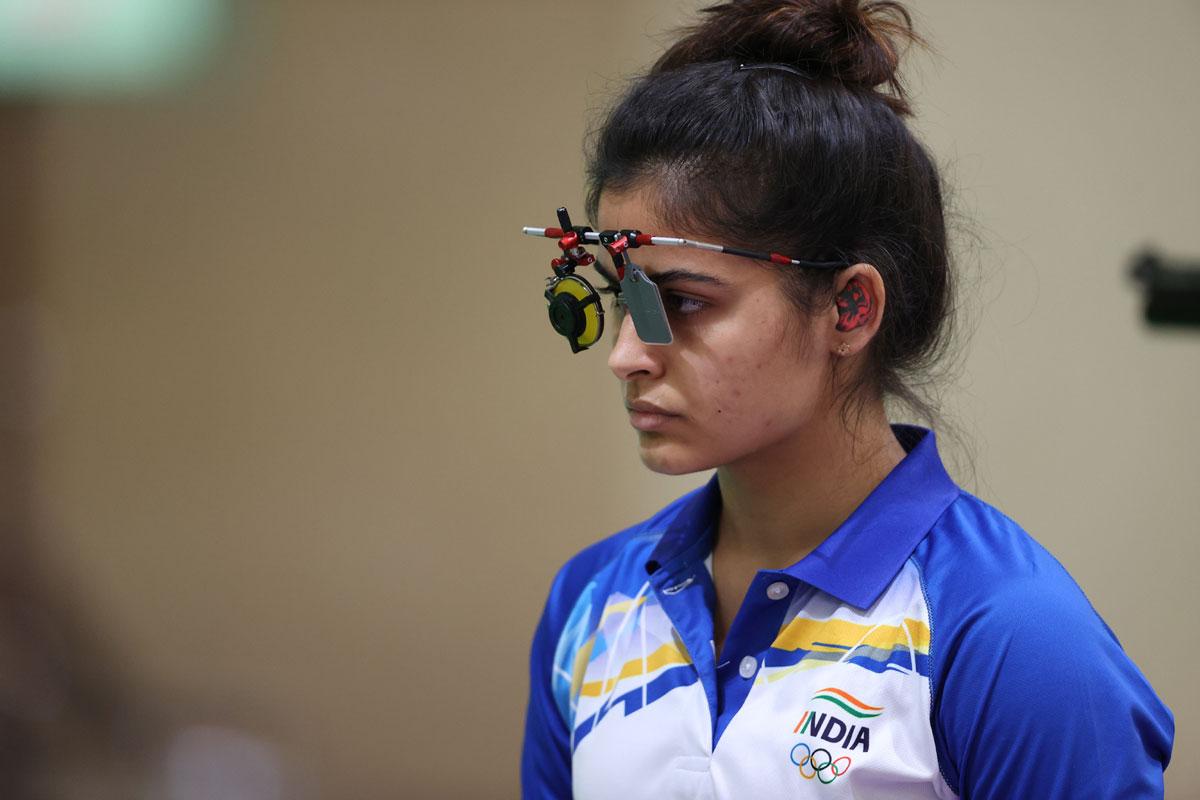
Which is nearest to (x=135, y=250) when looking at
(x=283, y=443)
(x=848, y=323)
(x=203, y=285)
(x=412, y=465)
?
(x=203, y=285)

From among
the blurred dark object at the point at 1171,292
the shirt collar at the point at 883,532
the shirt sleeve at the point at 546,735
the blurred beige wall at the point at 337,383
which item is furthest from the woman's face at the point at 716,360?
the blurred beige wall at the point at 337,383

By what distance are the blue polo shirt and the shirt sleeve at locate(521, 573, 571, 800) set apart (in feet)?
0.05

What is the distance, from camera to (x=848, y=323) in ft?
4.26

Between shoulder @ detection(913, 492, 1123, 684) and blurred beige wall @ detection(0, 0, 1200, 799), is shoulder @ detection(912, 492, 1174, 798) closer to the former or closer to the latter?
shoulder @ detection(913, 492, 1123, 684)

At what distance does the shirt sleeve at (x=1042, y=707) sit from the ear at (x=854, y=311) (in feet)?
0.98

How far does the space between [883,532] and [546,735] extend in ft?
1.67

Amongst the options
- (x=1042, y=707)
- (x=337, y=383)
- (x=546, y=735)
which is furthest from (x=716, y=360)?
(x=337, y=383)

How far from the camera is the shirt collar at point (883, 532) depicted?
125 centimetres

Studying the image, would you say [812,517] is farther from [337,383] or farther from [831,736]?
[337,383]

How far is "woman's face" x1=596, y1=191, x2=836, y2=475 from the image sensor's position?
1.25 meters

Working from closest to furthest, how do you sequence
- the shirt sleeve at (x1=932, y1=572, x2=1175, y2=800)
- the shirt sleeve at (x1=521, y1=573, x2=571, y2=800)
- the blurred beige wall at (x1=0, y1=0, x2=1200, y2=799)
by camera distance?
the shirt sleeve at (x1=932, y1=572, x2=1175, y2=800), the shirt sleeve at (x1=521, y1=573, x2=571, y2=800), the blurred beige wall at (x1=0, y1=0, x2=1200, y2=799)

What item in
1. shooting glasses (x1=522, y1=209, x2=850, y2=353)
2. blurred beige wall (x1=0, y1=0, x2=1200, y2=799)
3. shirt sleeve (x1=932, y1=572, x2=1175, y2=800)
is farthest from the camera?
blurred beige wall (x1=0, y1=0, x2=1200, y2=799)

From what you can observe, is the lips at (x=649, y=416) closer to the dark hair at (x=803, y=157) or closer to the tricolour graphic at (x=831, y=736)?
the dark hair at (x=803, y=157)

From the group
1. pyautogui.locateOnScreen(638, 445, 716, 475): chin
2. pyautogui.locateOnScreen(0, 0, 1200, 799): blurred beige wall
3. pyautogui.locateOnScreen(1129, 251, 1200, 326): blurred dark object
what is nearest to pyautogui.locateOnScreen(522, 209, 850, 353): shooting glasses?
pyautogui.locateOnScreen(638, 445, 716, 475): chin
